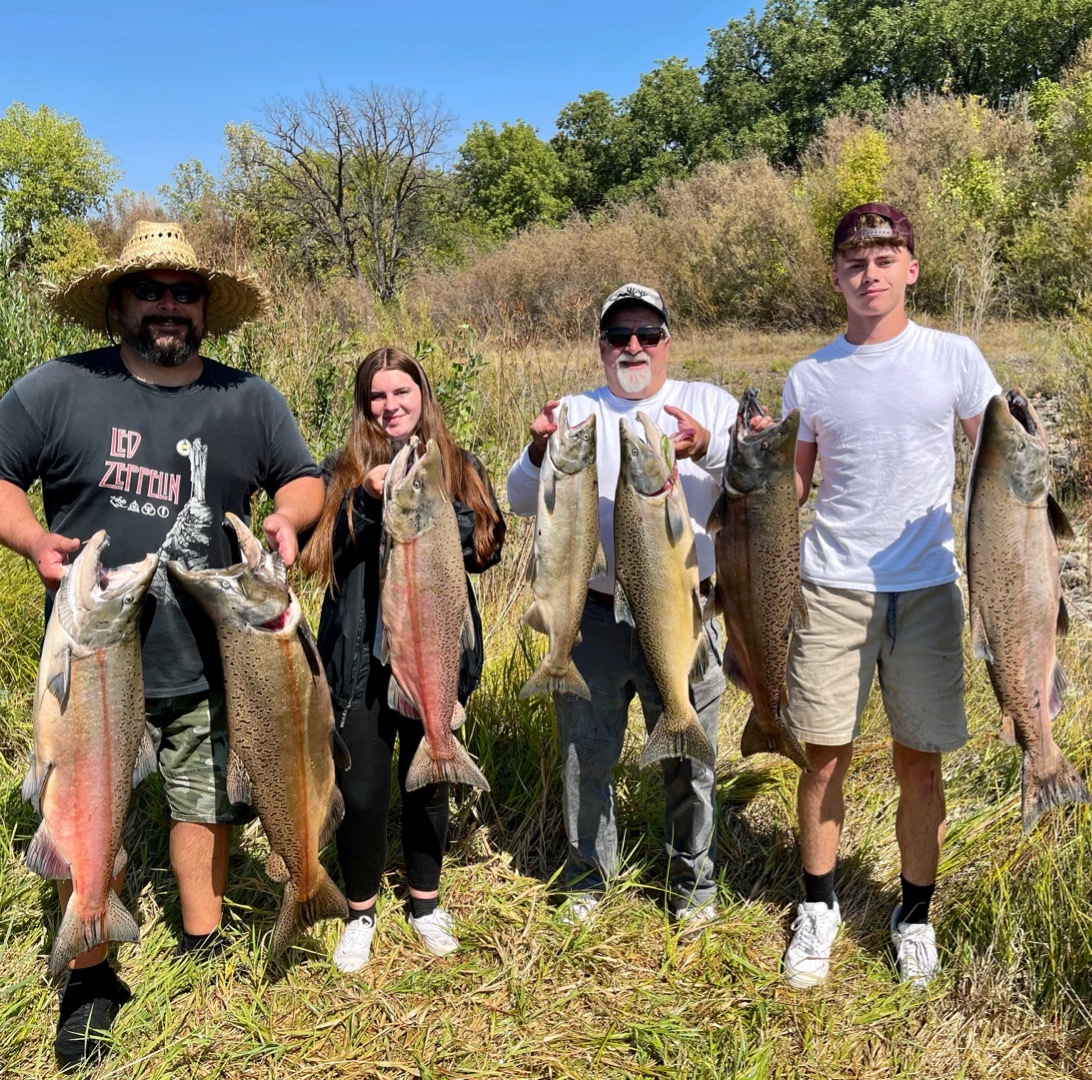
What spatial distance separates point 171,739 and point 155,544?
73 centimetres

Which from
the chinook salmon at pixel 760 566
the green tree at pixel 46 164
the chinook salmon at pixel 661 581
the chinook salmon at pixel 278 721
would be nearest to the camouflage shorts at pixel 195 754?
the chinook salmon at pixel 278 721

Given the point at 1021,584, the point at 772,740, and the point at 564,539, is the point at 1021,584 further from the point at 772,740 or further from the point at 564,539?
the point at 564,539

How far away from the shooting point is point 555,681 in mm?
2945

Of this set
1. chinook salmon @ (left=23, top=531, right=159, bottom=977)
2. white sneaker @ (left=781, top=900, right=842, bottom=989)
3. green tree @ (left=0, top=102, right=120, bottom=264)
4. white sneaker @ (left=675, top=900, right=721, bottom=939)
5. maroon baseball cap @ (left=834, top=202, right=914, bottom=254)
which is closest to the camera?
chinook salmon @ (left=23, top=531, right=159, bottom=977)

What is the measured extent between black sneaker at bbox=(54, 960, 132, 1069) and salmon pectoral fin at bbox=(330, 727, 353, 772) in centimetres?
115

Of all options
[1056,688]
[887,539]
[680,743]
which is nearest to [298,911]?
[680,743]

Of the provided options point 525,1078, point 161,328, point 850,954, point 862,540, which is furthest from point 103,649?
point 850,954

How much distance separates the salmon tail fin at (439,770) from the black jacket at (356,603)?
319 millimetres

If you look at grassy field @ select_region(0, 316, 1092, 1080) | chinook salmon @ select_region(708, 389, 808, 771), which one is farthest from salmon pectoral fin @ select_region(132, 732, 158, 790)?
chinook salmon @ select_region(708, 389, 808, 771)

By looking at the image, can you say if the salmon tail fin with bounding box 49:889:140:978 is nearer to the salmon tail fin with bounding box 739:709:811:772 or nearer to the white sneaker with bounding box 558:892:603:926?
the white sneaker with bounding box 558:892:603:926

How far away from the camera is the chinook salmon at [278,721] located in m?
2.51

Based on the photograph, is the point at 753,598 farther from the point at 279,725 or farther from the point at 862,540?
the point at 279,725

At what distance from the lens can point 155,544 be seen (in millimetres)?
2834

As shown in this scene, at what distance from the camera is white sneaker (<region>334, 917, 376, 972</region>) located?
3275 millimetres
